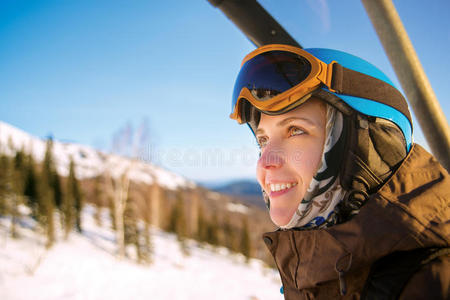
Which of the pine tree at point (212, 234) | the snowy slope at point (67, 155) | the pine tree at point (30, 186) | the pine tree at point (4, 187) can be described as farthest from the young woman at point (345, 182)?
the pine tree at point (212, 234)

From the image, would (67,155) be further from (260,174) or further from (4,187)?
(260,174)

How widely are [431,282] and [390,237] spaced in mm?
141

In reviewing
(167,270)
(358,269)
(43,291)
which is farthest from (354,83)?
(167,270)

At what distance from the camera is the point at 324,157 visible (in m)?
1.13

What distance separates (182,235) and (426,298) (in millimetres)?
32081

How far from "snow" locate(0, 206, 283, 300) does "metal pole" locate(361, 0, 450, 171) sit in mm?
13487

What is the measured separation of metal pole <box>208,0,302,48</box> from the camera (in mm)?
1431

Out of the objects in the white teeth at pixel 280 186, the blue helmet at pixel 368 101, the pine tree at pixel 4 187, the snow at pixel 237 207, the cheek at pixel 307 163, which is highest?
the blue helmet at pixel 368 101

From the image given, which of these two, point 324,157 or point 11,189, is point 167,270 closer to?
point 11,189

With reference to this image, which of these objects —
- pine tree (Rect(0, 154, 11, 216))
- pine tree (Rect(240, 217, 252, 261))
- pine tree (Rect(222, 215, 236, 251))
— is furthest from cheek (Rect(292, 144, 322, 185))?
pine tree (Rect(222, 215, 236, 251))

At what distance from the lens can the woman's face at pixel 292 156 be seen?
3.85 ft

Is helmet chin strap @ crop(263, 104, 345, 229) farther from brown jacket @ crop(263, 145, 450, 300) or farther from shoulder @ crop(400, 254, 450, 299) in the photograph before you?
shoulder @ crop(400, 254, 450, 299)

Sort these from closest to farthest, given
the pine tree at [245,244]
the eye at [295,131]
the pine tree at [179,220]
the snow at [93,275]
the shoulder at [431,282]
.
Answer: the shoulder at [431,282] → the eye at [295,131] → the snow at [93,275] → the pine tree at [179,220] → the pine tree at [245,244]

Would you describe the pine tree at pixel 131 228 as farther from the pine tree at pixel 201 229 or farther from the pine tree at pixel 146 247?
the pine tree at pixel 201 229
